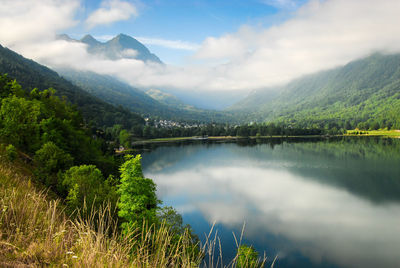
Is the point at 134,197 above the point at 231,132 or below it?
below

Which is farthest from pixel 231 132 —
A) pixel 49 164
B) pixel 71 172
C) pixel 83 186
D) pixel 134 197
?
pixel 134 197

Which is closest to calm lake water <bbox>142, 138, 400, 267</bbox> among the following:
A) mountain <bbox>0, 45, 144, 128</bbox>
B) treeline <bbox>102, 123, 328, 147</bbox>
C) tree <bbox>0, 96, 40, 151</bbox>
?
tree <bbox>0, 96, 40, 151</bbox>

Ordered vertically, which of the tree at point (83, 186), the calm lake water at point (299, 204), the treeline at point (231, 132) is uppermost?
the treeline at point (231, 132)

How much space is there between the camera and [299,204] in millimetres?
41750

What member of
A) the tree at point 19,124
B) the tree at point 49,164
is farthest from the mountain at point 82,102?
the tree at point 49,164

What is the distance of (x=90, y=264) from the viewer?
2.32 m

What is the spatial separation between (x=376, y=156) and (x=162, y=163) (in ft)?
219

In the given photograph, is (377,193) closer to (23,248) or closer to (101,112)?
(23,248)

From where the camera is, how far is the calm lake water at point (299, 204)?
26688 mm

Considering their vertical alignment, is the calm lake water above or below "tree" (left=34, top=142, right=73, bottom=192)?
below

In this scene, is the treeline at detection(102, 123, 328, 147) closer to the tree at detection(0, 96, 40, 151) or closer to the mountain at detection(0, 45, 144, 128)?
the mountain at detection(0, 45, 144, 128)

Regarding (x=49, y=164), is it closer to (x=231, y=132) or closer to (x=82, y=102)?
(x=231, y=132)

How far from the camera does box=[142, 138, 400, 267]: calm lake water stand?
26.7 metres

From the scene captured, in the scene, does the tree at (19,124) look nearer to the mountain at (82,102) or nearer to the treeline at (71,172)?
the treeline at (71,172)
